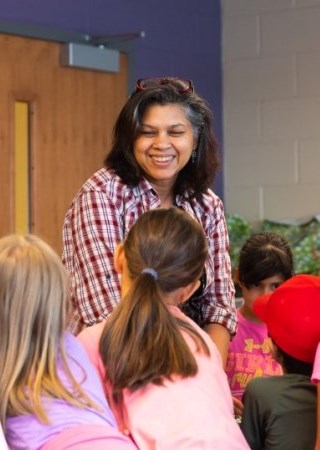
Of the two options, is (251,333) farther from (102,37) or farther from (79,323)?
(102,37)

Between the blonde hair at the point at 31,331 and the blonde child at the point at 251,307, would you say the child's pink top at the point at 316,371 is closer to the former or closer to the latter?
the blonde hair at the point at 31,331

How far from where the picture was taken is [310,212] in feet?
18.4

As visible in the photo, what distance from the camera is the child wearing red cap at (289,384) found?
8.02 feet

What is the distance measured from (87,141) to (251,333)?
2078 millimetres

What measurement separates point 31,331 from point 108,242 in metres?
0.68

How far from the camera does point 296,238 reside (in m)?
5.36

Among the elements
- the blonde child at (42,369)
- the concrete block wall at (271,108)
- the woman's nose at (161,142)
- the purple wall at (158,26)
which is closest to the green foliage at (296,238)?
the concrete block wall at (271,108)

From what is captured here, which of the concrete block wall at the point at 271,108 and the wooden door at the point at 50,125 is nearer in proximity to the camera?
the wooden door at the point at 50,125

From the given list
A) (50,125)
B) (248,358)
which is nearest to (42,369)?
(248,358)

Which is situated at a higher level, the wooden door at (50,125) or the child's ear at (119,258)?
the wooden door at (50,125)

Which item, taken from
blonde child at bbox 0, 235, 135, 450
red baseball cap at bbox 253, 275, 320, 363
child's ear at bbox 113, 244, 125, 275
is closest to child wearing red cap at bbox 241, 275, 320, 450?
red baseball cap at bbox 253, 275, 320, 363

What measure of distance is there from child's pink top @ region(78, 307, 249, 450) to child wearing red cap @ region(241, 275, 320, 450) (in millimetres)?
327

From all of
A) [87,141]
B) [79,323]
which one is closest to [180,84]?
[79,323]

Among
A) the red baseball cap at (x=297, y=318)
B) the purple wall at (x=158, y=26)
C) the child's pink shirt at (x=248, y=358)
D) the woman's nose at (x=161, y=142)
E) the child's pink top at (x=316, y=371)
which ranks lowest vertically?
the child's pink shirt at (x=248, y=358)
